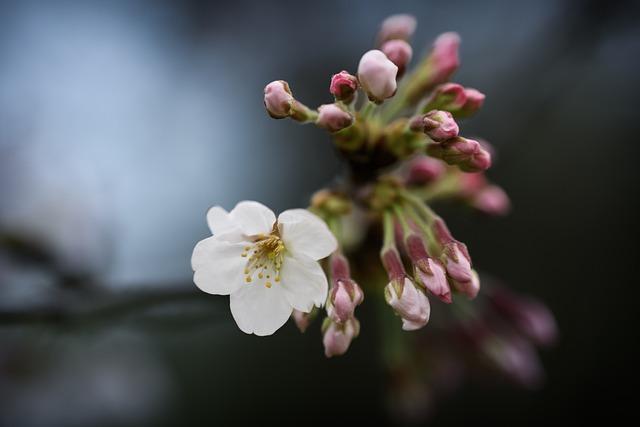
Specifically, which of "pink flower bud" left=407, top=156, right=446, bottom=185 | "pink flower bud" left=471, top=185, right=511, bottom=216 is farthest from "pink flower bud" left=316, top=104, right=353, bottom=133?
"pink flower bud" left=471, top=185, right=511, bottom=216

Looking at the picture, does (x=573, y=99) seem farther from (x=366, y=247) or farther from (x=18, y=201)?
(x=18, y=201)

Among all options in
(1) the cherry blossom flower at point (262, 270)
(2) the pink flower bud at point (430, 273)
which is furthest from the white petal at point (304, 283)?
(2) the pink flower bud at point (430, 273)

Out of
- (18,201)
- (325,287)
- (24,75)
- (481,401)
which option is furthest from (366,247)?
(481,401)

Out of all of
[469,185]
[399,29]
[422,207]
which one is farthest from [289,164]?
[422,207]

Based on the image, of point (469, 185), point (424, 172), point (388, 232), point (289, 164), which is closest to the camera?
point (388, 232)

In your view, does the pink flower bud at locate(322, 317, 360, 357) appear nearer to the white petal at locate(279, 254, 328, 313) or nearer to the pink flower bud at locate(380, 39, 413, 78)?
the white petal at locate(279, 254, 328, 313)

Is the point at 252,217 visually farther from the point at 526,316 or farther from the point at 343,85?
the point at 526,316
